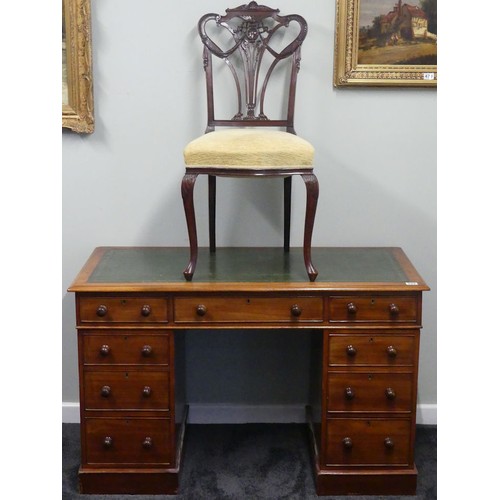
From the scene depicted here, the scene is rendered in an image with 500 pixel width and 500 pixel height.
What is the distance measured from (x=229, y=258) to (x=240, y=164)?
1.81 ft

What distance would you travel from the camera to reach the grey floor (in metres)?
3.06

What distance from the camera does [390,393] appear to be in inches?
117

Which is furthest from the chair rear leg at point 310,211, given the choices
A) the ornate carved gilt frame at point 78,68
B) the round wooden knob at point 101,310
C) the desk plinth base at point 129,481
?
the ornate carved gilt frame at point 78,68

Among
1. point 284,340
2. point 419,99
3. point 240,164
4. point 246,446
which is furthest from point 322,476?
point 419,99

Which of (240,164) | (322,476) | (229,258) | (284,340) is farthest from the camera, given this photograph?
(284,340)

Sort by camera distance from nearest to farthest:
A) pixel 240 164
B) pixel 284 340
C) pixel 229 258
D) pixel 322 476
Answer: pixel 240 164 → pixel 322 476 → pixel 229 258 → pixel 284 340

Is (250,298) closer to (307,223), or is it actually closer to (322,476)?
(307,223)

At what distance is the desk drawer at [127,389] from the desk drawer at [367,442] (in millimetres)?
669

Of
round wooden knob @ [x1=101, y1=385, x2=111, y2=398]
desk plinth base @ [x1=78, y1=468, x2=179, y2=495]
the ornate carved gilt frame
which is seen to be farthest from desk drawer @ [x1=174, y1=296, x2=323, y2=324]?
the ornate carved gilt frame

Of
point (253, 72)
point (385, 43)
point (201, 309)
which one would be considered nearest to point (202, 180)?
point (253, 72)

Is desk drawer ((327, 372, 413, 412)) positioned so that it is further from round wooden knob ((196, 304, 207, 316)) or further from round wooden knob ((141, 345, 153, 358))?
round wooden knob ((141, 345, 153, 358))

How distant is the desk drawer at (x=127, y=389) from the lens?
2.96m

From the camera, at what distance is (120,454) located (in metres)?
3.02

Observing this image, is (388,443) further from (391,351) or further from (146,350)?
(146,350)
